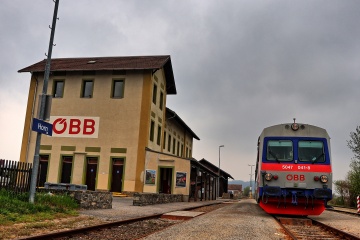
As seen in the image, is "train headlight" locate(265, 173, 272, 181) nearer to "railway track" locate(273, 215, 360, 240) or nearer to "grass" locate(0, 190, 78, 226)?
"railway track" locate(273, 215, 360, 240)

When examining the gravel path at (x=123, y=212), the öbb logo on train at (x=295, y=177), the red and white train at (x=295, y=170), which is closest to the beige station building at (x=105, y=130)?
the gravel path at (x=123, y=212)

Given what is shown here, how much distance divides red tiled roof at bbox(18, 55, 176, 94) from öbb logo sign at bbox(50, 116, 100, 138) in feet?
12.4

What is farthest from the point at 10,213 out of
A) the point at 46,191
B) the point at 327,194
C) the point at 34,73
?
the point at 34,73

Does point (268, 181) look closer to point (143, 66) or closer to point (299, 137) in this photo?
point (299, 137)

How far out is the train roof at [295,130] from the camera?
13.1m

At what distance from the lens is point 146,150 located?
24422 mm

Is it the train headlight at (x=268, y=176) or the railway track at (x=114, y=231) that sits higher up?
the train headlight at (x=268, y=176)

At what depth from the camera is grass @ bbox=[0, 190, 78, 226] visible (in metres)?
8.77

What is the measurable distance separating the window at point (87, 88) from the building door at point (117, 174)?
557cm

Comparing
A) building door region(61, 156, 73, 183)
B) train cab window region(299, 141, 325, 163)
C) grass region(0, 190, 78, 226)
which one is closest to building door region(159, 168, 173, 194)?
building door region(61, 156, 73, 183)

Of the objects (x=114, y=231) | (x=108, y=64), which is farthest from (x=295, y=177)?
(x=108, y=64)

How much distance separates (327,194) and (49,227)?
29.5 ft

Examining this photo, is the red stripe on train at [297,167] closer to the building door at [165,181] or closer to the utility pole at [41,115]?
the utility pole at [41,115]

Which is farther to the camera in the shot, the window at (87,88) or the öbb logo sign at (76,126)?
the window at (87,88)
